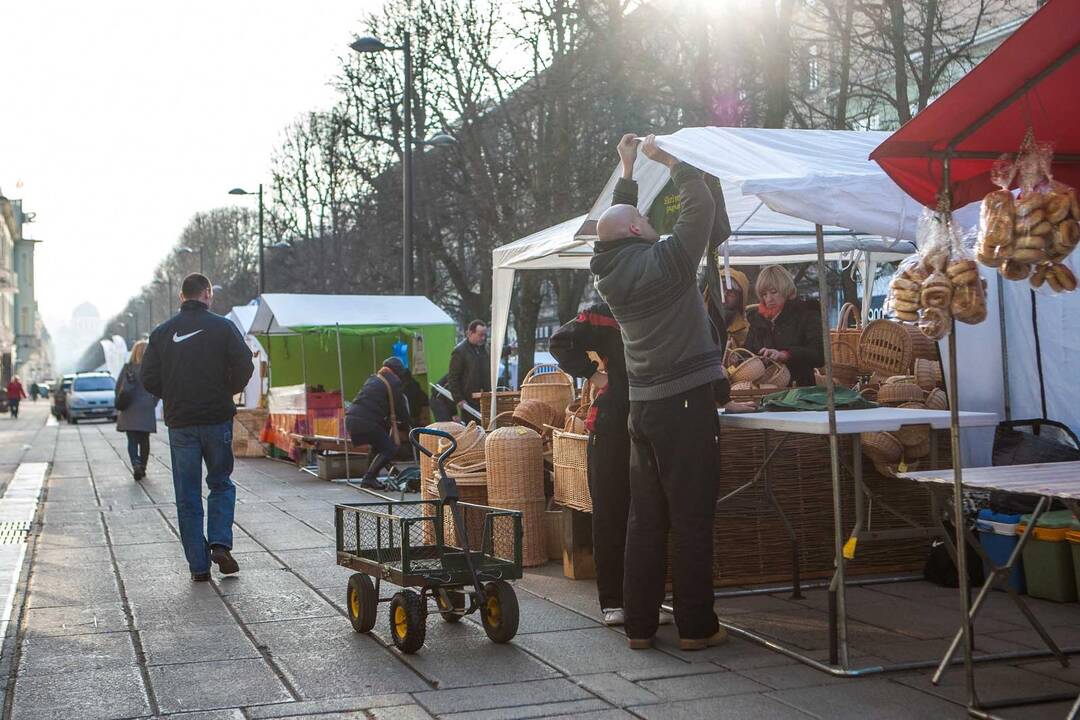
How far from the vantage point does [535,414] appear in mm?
9883

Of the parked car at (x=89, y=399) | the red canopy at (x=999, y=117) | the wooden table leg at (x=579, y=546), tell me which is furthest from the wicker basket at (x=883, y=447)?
the parked car at (x=89, y=399)

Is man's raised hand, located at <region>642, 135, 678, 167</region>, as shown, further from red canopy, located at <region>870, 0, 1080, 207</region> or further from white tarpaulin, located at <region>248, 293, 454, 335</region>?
white tarpaulin, located at <region>248, 293, 454, 335</region>

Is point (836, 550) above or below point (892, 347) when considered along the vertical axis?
below

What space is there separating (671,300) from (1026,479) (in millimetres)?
1909

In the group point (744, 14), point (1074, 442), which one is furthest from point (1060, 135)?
point (744, 14)

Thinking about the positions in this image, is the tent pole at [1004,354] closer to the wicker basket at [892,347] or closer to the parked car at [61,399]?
the wicker basket at [892,347]

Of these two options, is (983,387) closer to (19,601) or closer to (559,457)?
(559,457)

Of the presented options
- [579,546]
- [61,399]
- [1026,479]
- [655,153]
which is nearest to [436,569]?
[579,546]

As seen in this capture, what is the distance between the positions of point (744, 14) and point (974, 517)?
46.1 feet

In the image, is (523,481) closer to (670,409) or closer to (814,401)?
(814,401)

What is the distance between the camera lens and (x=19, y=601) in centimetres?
782

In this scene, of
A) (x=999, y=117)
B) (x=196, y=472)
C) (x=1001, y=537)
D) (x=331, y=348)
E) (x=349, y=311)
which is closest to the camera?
(x=999, y=117)

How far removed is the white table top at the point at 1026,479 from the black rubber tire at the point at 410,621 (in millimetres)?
2419

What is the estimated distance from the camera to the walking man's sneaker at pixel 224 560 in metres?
8.57
